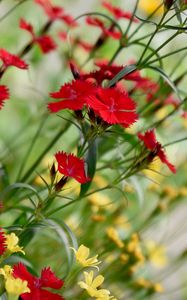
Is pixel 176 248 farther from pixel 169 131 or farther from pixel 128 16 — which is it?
pixel 128 16

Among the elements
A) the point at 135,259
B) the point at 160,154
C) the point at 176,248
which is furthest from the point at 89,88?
the point at 176,248

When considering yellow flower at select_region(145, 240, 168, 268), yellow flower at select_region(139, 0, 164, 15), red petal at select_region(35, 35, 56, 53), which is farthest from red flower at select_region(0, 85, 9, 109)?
yellow flower at select_region(139, 0, 164, 15)

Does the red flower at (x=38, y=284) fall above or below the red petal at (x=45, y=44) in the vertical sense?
below

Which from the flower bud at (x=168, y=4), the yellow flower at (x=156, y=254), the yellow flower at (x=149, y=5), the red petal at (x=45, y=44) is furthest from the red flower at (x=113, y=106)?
the yellow flower at (x=149, y=5)

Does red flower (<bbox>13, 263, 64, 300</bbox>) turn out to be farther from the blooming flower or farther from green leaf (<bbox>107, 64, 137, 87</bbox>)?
green leaf (<bbox>107, 64, 137, 87</bbox>)

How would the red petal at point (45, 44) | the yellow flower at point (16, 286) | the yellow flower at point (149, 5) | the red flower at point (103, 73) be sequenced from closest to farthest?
1. the yellow flower at point (16, 286)
2. the red flower at point (103, 73)
3. the red petal at point (45, 44)
4. the yellow flower at point (149, 5)

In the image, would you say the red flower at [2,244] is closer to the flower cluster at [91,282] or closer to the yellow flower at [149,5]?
the flower cluster at [91,282]

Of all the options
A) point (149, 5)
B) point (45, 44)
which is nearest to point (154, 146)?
point (45, 44)
